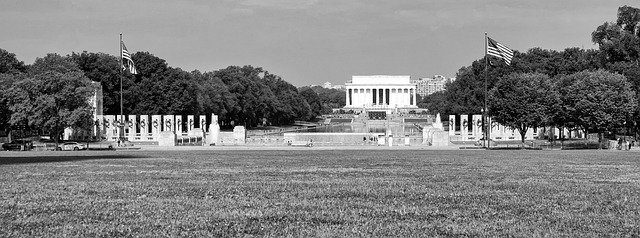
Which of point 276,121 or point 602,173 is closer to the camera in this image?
point 602,173

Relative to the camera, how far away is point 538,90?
69938mm

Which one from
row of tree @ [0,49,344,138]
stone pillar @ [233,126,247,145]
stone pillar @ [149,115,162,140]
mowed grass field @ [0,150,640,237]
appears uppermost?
row of tree @ [0,49,344,138]

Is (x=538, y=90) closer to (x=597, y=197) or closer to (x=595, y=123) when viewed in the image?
(x=595, y=123)

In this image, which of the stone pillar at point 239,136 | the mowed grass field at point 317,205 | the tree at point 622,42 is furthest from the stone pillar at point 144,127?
the mowed grass field at point 317,205

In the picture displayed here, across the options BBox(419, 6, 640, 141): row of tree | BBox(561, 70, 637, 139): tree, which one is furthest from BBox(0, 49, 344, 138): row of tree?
BBox(561, 70, 637, 139): tree

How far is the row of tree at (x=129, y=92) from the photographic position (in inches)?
2633

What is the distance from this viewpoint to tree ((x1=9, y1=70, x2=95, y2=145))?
66.1 meters

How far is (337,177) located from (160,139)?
162ft

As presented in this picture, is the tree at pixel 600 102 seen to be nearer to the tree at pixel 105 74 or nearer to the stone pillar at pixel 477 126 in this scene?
the stone pillar at pixel 477 126

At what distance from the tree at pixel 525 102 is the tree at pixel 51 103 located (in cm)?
3605

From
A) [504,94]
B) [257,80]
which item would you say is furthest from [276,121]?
[504,94]

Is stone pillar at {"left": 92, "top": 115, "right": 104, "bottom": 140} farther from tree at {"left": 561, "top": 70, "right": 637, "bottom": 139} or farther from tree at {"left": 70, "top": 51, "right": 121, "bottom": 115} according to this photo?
tree at {"left": 561, "top": 70, "right": 637, "bottom": 139}

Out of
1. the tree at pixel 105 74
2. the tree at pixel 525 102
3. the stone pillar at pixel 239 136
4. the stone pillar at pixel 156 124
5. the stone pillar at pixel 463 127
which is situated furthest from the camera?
the tree at pixel 105 74

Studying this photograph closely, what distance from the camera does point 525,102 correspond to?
69.3 metres
